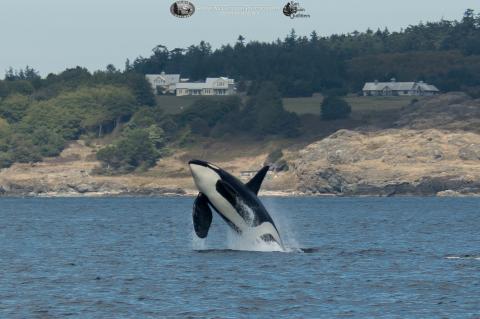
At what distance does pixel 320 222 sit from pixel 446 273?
62.9 metres

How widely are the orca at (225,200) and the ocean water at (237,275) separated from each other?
2.34m

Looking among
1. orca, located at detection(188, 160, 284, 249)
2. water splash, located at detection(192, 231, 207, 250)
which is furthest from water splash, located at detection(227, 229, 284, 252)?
water splash, located at detection(192, 231, 207, 250)

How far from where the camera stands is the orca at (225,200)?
205ft

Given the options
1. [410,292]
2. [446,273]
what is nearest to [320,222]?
[446,273]

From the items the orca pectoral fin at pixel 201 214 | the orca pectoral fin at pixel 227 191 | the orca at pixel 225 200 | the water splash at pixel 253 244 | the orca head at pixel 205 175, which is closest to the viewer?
the orca head at pixel 205 175

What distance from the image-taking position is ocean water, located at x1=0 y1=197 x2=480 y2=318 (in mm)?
52344

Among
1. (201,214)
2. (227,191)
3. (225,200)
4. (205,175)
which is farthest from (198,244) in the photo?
(205,175)

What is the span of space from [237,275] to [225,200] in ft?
12.7

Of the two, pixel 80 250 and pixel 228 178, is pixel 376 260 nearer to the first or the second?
pixel 228 178

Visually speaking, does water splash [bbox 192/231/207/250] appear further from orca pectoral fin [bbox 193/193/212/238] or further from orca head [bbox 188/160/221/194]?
orca head [bbox 188/160/221/194]

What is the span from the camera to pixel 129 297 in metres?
55.8

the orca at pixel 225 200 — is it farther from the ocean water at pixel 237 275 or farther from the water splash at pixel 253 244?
the ocean water at pixel 237 275

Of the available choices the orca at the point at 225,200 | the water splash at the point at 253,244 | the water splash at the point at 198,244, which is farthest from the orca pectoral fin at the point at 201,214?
the water splash at the point at 198,244

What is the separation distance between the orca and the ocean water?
2.34 meters
